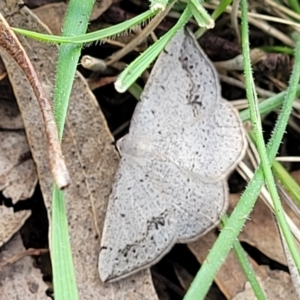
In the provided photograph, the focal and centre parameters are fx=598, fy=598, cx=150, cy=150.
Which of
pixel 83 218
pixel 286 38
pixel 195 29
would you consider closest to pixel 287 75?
pixel 286 38

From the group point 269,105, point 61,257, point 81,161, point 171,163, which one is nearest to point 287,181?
point 269,105

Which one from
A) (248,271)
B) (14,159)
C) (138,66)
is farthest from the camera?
(14,159)

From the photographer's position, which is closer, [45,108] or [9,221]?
[45,108]

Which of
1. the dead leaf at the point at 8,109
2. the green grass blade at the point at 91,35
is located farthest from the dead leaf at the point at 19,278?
the green grass blade at the point at 91,35

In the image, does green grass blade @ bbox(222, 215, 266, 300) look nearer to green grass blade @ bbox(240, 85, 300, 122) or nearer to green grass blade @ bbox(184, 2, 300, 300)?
green grass blade @ bbox(184, 2, 300, 300)

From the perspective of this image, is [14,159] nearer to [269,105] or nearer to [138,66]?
[138,66]

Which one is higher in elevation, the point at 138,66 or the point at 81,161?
the point at 138,66

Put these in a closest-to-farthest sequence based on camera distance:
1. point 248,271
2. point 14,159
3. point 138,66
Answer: point 138,66
point 248,271
point 14,159
